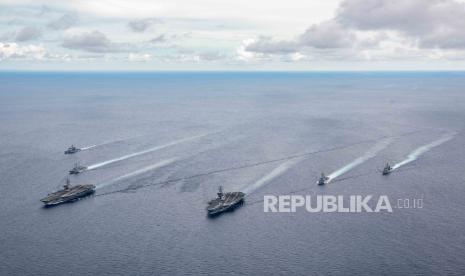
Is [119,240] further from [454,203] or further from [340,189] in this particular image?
[454,203]

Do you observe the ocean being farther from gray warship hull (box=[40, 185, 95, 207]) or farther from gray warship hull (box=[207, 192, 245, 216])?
gray warship hull (box=[40, 185, 95, 207])

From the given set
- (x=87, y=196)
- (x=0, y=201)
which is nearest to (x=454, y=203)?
(x=87, y=196)

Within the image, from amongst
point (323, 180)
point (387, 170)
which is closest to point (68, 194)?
point (323, 180)

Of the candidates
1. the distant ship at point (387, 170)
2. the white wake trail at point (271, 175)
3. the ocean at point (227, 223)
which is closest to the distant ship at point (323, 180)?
the ocean at point (227, 223)

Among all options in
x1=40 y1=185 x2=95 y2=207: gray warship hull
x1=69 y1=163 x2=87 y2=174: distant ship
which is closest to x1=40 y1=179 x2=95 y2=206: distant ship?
x1=40 y1=185 x2=95 y2=207: gray warship hull

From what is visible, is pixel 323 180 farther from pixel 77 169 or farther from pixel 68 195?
pixel 77 169

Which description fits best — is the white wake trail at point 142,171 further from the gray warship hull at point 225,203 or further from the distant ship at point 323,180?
the distant ship at point 323,180
